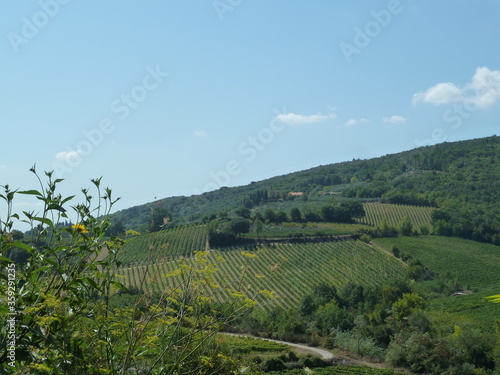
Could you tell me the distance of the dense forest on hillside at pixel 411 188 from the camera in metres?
77.0

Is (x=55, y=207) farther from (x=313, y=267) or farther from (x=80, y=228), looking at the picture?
(x=313, y=267)

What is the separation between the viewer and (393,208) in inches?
3472

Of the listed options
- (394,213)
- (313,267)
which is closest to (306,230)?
(313,267)

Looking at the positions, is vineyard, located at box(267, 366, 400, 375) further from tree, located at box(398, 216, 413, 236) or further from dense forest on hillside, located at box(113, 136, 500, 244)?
dense forest on hillside, located at box(113, 136, 500, 244)

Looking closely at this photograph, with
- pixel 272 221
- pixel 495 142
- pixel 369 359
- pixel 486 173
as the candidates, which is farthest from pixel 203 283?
pixel 495 142

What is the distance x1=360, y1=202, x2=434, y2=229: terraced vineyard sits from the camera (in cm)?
7962

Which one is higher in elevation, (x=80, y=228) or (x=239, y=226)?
(x=80, y=228)

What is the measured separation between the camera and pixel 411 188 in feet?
331

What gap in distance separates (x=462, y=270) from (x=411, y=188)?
4511 centimetres

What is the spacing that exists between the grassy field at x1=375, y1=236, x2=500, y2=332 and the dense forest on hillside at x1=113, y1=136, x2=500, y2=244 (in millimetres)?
6715

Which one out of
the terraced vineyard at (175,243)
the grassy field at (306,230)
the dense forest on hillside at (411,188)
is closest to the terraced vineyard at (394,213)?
the dense forest on hillside at (411,188)

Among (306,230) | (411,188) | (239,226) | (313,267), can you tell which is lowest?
(313,267)

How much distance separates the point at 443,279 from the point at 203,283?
5733cm

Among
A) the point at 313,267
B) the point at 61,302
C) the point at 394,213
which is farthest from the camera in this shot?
the point at 394,213
